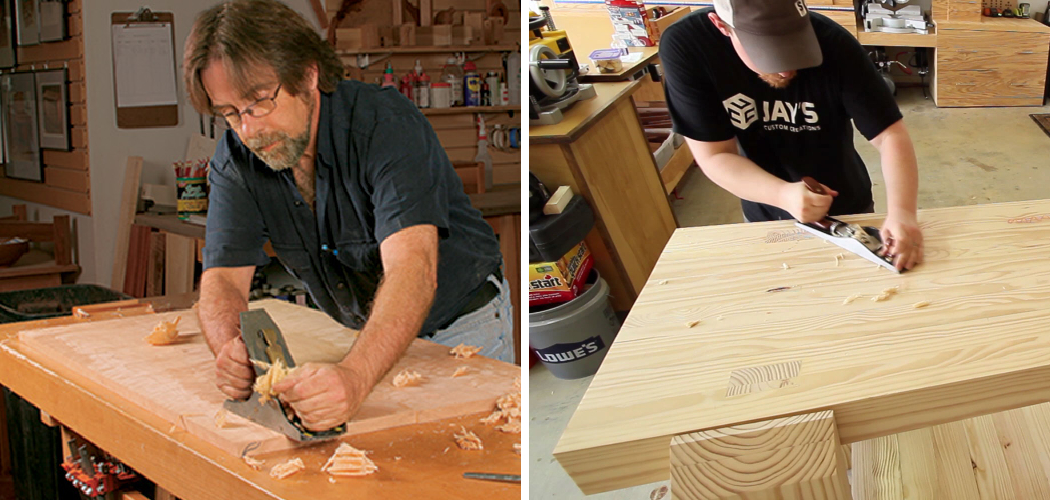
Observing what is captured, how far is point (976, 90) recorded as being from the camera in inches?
53.9

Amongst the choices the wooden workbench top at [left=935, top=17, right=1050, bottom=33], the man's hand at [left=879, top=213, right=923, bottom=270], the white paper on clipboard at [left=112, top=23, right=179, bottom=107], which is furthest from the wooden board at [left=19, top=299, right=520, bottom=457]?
the wooden workbench top at [left=935, top=17, right=1050, bottom=33]

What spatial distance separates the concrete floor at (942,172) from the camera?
1.33m

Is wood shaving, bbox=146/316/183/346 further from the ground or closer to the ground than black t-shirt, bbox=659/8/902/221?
closer to the ground

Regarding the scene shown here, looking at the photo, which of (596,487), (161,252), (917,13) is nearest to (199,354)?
(161,252)

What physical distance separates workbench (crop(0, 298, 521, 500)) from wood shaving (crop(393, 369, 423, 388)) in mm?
127

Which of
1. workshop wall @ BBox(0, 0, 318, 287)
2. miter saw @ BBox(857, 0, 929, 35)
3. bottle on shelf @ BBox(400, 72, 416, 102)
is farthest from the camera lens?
bottle on shelf @ BBox(400, 72, 416, 102)

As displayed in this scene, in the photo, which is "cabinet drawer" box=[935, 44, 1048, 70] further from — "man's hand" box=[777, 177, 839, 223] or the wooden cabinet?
"man's hand" box=[777, 177, 839, 223]

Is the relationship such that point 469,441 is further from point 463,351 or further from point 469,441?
point 463,351

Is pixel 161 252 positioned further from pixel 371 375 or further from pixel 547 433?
pixel 547 433

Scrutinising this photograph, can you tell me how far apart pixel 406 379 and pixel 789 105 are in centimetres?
85

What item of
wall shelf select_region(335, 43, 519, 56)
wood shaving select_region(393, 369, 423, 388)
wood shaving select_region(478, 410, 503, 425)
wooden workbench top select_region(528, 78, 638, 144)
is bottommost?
wood shaving select_region(478, 410, 503, 425)

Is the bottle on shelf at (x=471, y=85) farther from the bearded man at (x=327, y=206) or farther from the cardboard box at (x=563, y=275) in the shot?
the cardboard box at (x=563, y=275)

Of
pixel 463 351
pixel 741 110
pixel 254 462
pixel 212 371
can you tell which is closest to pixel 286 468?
pixel 254 462

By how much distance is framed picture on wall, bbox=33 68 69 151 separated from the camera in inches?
65.6
